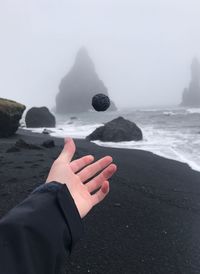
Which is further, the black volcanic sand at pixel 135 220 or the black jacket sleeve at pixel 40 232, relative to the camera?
the black volcanic sand at pixel 135 220

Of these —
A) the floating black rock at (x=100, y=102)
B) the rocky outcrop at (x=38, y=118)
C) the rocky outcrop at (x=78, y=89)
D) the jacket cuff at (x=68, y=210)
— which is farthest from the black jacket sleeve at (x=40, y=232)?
the rocky outcrop at (x=78, y=89)

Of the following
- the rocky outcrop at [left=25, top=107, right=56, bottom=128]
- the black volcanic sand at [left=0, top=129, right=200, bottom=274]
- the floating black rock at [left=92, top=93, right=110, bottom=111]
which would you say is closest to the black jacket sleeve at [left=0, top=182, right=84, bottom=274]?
the floating black rock at [left=92, top=93, right=110, bottom=111]

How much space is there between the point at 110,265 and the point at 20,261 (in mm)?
4051

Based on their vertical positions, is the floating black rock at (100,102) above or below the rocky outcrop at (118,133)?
above

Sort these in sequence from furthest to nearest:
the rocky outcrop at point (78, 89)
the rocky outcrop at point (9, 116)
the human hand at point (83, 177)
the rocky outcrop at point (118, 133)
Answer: the rocky outcrop at point (78, 89) → the rocky outcrop at point (118, 133) → the rocky outcrop at point (9, 116) → the human hand at point (83, 177)

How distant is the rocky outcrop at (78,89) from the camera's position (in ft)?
336

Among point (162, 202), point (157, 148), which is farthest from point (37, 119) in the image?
point (162, 202)

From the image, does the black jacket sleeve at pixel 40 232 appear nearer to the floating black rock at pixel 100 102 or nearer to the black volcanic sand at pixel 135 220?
the floating black rock at pixel 100 102

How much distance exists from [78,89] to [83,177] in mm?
108627

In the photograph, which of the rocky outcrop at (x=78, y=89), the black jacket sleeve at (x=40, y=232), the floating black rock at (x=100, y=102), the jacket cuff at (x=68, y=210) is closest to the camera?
the black jacket sleeve at (x=40, y=232)

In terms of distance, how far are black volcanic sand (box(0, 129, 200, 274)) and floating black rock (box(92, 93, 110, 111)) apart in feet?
11.1

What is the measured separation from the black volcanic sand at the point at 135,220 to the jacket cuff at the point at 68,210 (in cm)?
361

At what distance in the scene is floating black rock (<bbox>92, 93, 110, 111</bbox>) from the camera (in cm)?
202

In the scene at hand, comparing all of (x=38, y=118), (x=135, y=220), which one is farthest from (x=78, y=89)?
(x=135, y=220)
